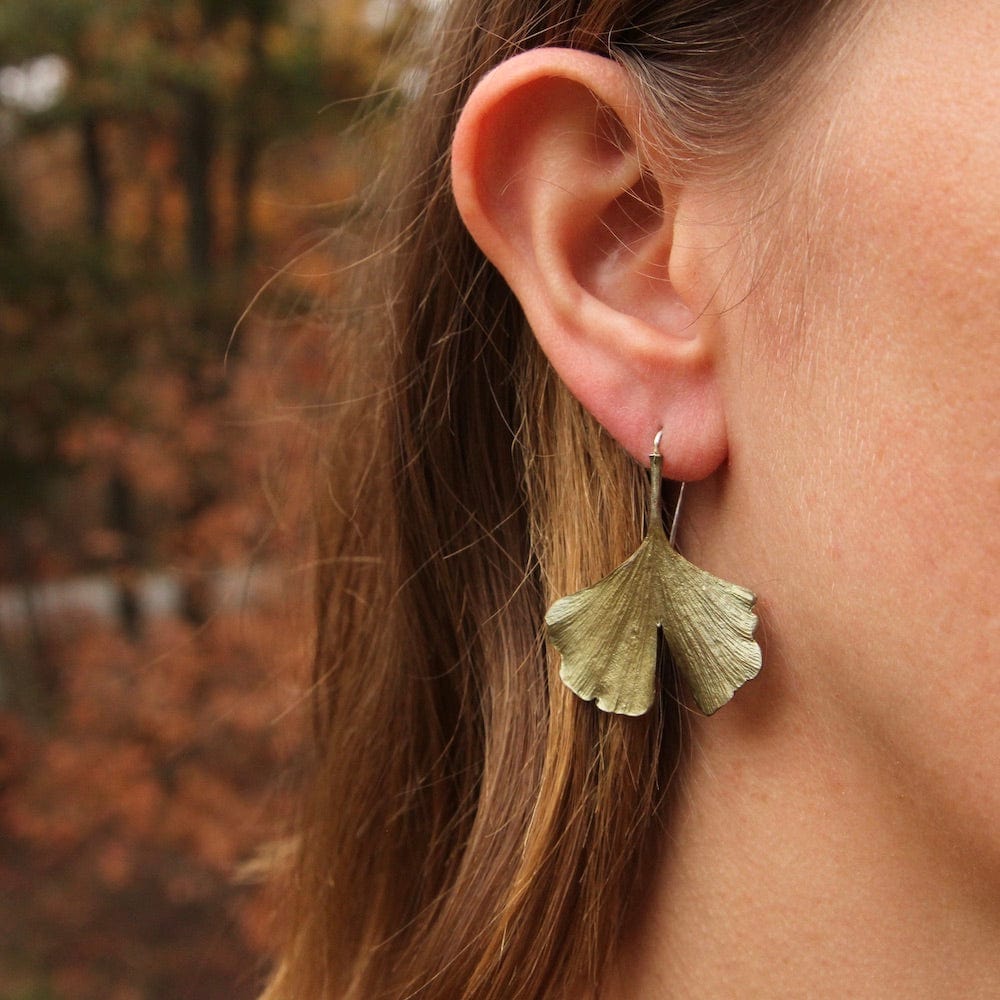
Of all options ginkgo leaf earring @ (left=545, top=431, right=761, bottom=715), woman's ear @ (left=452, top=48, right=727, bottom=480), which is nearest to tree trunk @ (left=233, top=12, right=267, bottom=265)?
woman's ear @ (left=452, top=48, right=727, bottom=480)

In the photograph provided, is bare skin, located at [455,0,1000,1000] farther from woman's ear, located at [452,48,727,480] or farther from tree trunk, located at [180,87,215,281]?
tree trunk, located at [180,87,215,281]

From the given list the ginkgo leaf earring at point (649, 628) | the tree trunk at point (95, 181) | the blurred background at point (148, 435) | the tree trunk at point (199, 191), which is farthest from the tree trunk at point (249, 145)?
the ginkgo leaf earring at point (649, 628)

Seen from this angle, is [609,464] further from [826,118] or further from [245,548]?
[245,548]

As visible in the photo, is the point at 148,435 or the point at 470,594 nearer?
the point at 470,594

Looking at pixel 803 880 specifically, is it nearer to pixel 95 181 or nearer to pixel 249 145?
pixel 249 145

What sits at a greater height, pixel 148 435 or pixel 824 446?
pixel 824 446

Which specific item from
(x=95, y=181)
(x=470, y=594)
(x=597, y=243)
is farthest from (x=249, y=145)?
(x=597, y=243)
